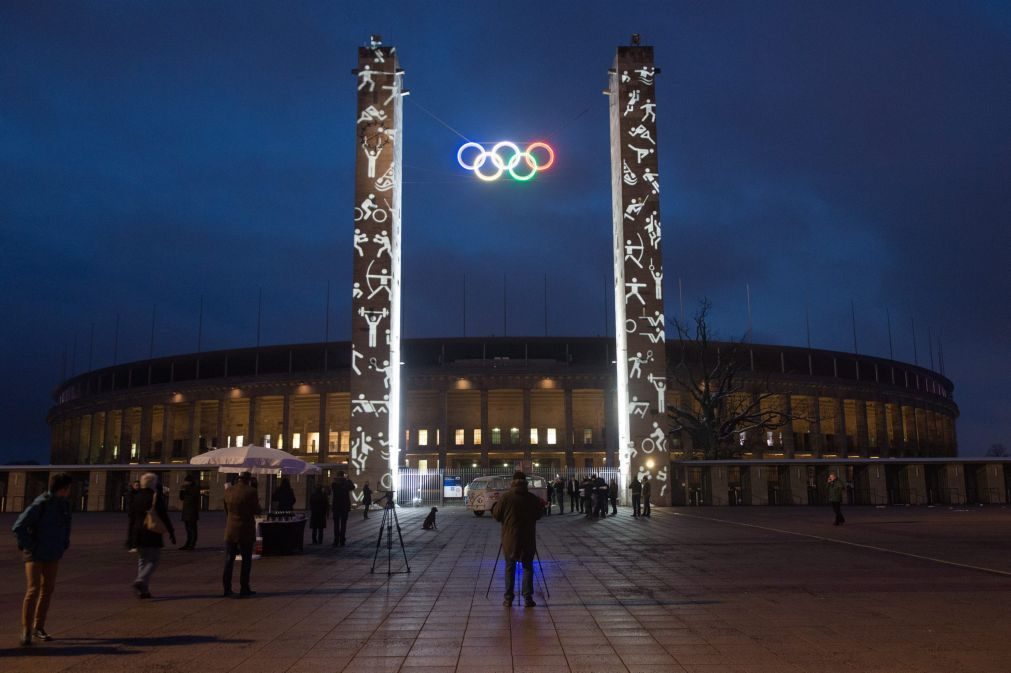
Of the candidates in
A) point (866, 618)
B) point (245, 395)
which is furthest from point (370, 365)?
point (245, 395)

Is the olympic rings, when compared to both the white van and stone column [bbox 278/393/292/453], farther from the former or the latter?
stone column [bbox 278/393/292/453]

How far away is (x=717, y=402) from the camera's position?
5194 cm

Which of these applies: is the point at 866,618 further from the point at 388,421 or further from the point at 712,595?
the point at 388,421

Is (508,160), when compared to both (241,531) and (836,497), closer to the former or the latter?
(836,497)

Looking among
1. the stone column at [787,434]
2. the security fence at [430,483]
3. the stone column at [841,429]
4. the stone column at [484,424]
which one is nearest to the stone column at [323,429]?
the stone column at [484,424]

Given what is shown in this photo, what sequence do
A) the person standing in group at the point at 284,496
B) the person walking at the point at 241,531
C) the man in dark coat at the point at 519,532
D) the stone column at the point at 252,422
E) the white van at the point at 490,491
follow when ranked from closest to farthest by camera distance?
1. the man in dark coat at the point at 519,532
2. the person walking at the point at 241,531
3. the person standing in group at the point at 284,496
4. the white van at the point at 490,491
5. the stone column at the point at 252,422

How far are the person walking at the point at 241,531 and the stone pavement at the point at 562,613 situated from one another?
1.57ft

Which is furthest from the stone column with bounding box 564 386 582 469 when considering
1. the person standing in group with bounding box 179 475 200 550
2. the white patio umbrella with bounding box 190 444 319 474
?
the person standing in group with bounding box 179 475 200 550

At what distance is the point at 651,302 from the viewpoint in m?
42.3

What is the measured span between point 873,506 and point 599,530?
21181 millimetres

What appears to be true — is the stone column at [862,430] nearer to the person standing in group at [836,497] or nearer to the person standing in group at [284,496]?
the person standing in group at [836,497]

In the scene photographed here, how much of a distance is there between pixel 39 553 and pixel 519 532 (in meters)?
5.85

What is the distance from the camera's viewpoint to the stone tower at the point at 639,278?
41.6 metres

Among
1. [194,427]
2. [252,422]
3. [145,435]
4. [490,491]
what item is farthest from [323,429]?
[490,491]
